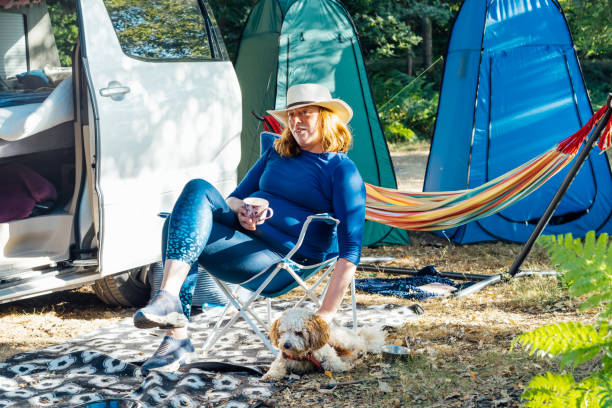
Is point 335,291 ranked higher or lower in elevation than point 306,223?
lower

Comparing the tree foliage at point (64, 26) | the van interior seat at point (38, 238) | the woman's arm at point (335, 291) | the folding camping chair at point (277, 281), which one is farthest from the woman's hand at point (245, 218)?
the tree foliage at point (64, 26)

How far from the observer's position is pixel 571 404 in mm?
1659

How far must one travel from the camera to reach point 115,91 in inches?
132

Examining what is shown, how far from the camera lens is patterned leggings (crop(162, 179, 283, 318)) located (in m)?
2.82

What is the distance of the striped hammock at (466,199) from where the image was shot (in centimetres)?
428

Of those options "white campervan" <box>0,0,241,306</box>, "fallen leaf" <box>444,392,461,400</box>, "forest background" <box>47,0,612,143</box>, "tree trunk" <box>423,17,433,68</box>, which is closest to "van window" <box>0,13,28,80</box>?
"white campervan" <box>0,0,241,306</box>

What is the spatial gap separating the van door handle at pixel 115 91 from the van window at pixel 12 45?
994 mm

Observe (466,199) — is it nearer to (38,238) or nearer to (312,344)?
(312,344)

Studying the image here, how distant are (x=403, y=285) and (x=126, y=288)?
1.61m

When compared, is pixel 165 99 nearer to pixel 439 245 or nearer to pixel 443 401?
pixel 443 401

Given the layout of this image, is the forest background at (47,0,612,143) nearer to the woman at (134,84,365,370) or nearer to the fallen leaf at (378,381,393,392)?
the woman at (134,84,365,370)

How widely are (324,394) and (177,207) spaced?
91 cm

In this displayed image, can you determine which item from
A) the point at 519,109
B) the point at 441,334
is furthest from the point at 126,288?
the point at 519,109

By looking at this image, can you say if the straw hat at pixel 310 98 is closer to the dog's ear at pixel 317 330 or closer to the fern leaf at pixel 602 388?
the dog's ear at pixel 317 330
